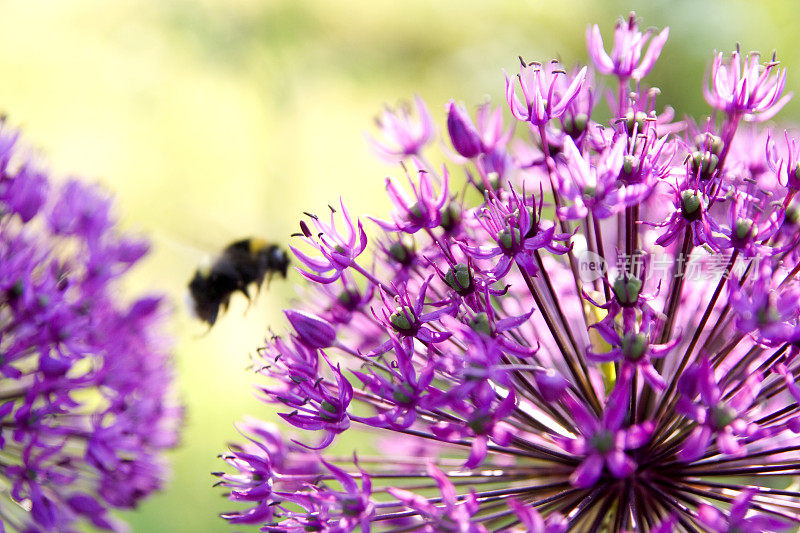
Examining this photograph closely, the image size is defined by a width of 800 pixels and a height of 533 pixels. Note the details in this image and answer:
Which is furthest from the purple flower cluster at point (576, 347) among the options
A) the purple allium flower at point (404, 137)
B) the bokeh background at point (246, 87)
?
the bokeh background at point (246, 87)

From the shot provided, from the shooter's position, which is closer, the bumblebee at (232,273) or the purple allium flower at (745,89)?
the purple allium flower at (745,89)

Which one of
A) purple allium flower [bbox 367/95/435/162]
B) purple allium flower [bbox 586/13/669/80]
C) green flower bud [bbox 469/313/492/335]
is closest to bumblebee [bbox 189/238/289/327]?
purple allium flower [bbox 367/95/435/162]

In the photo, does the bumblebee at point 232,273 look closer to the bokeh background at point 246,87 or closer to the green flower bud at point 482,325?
the green flower bud at point 482,325

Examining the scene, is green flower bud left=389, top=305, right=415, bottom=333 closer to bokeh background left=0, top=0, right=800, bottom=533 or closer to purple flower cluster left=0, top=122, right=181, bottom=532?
purple flower cluster left=0, top=122, right=181, bottom=532

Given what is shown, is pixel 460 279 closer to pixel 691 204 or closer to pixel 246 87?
pixel 691 204

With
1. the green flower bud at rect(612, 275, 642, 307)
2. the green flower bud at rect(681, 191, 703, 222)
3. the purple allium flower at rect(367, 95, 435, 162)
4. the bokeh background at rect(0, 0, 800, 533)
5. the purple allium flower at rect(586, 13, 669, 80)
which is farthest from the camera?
the bokeh background at rect(0, 0, 800, 533)
